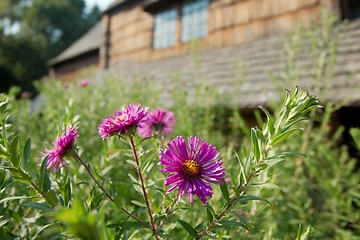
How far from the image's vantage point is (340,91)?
305 cm

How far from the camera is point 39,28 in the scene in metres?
27.5

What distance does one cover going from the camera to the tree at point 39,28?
21.9m

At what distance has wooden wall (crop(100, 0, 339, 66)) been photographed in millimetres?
5078

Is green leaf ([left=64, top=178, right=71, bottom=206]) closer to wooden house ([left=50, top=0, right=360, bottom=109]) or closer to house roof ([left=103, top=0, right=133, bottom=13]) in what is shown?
wooden house ([left=50, top=0, right=360, bottom=109])

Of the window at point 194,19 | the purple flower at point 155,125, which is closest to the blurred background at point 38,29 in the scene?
the window at point 194,19

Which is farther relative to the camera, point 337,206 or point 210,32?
point 210,32

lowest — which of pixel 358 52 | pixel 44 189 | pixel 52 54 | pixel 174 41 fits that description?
pixel 44 189

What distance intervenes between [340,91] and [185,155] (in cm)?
281

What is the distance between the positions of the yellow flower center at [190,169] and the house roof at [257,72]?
5.31 ft

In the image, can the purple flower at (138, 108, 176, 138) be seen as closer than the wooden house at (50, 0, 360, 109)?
Yes

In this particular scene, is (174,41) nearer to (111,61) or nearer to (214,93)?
(111,61)

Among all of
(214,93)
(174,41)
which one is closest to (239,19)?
(174,41)

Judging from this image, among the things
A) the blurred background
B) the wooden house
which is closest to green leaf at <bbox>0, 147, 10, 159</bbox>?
the wooden house

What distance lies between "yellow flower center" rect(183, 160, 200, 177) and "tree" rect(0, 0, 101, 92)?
22957 millimetres
